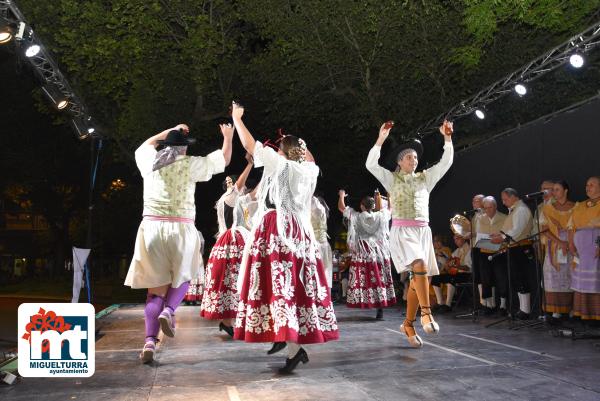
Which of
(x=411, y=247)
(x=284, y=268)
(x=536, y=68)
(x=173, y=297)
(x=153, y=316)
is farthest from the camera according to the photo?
(x=536, y=68)

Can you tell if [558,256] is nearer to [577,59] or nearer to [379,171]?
[577,59]

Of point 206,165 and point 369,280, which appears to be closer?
point 206,165

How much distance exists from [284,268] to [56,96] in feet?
22.2

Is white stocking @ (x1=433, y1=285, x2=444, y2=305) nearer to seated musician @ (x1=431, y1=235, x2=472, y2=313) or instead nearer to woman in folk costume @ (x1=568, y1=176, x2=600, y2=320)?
seated musician @ (x1=431, y1=235, x2=472, y2=313)

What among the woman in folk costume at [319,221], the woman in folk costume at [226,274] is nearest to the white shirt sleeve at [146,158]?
the woman in folk costume at [226,274]

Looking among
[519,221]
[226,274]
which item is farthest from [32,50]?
[519,221]

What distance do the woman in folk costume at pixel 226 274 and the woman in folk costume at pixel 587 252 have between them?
11.7ft

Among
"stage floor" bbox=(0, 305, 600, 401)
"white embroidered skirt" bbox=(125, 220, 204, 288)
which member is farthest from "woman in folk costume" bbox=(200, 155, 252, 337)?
"white embroidered skirt" bbox=(125, 220, 204, 288)

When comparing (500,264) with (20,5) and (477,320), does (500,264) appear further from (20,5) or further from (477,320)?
(20,5)

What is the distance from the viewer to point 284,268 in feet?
13.0

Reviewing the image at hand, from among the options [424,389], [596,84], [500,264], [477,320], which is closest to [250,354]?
[424,389]

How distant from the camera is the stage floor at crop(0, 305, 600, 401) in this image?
3.21 meters

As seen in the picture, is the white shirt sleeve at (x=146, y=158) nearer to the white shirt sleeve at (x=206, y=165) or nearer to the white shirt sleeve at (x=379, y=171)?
the white shirt sleeve at (x=206, y=165)

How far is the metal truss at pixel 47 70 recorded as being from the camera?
7348 millimetres
